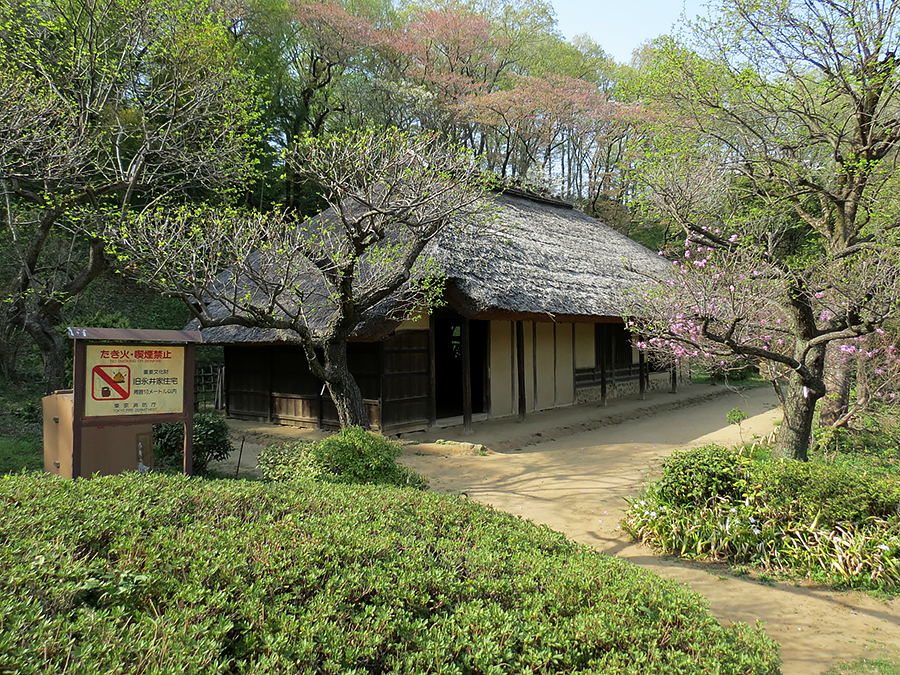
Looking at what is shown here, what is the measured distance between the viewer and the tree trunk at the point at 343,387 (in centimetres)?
717

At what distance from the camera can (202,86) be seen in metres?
10.0

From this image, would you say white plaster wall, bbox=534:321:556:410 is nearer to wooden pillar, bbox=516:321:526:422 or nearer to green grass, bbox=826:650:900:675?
wooden pillar, bbox=516:321:526:422

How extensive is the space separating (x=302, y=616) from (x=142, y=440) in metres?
4.92

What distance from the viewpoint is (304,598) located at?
1.97 metres

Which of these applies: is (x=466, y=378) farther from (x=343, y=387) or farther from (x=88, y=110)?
(x=88, y=110)

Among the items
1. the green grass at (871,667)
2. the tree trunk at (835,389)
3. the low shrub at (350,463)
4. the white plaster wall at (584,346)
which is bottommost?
the green grass at (871,667)

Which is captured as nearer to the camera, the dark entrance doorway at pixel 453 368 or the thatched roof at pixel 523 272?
the thatched roof at pixel 523 272

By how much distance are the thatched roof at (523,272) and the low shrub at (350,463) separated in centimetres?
277

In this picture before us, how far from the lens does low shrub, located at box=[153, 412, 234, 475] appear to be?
701 cm

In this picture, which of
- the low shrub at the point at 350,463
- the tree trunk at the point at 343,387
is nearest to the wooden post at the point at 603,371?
the tree trunk at the point at 343,387

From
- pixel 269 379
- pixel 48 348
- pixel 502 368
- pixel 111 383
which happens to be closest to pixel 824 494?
pixel 111 383

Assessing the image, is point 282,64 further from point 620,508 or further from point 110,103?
point 620,508

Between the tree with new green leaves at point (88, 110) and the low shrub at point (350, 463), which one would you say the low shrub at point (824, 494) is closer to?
the low shrub at point (350, 463)

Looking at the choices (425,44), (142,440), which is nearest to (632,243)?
(425,44)
